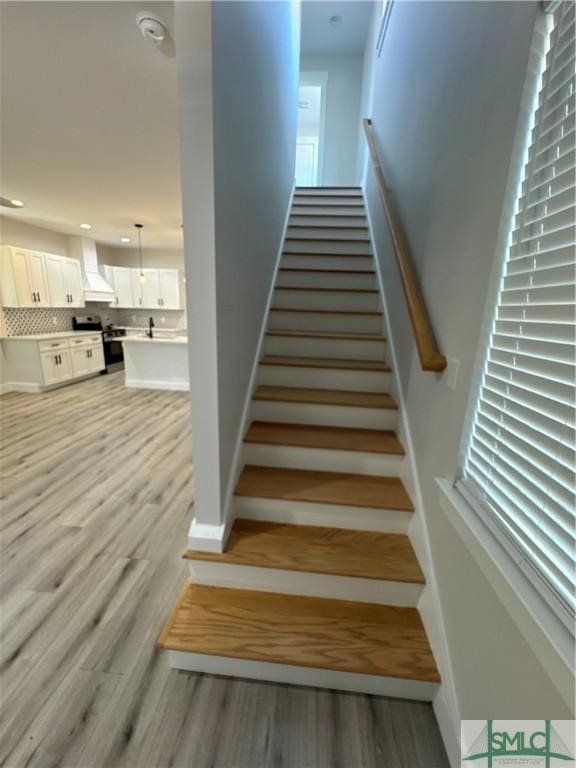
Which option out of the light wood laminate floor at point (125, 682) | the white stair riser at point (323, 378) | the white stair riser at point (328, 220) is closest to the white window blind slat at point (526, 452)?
the light wood laminate floor at point (125, 682)

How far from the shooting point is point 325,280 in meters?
2.82

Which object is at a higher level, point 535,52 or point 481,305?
point 535,52

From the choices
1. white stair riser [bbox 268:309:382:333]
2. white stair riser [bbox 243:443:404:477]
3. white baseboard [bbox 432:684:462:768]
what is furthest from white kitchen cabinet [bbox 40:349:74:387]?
white baseboard [bbox 432:684:462:768]

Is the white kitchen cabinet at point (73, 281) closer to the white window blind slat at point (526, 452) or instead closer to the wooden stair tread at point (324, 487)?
the wooden stair tread at point (324, 487)

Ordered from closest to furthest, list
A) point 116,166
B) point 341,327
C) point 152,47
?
point 152,47 → point 341,327 → point 116,166

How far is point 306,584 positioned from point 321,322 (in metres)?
1.78

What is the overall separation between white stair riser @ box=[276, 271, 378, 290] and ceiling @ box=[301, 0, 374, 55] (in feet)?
15.1

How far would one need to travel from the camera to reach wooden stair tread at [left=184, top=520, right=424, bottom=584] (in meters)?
1.36

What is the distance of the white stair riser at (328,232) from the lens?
3.25m

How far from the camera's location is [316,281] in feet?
9.27

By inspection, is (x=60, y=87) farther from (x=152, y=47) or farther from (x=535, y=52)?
(x=535, y=52)

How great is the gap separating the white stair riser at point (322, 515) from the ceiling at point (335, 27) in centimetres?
652

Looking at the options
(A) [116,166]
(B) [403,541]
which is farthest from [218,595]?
(A) [116,166]

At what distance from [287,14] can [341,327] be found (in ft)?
8.63
